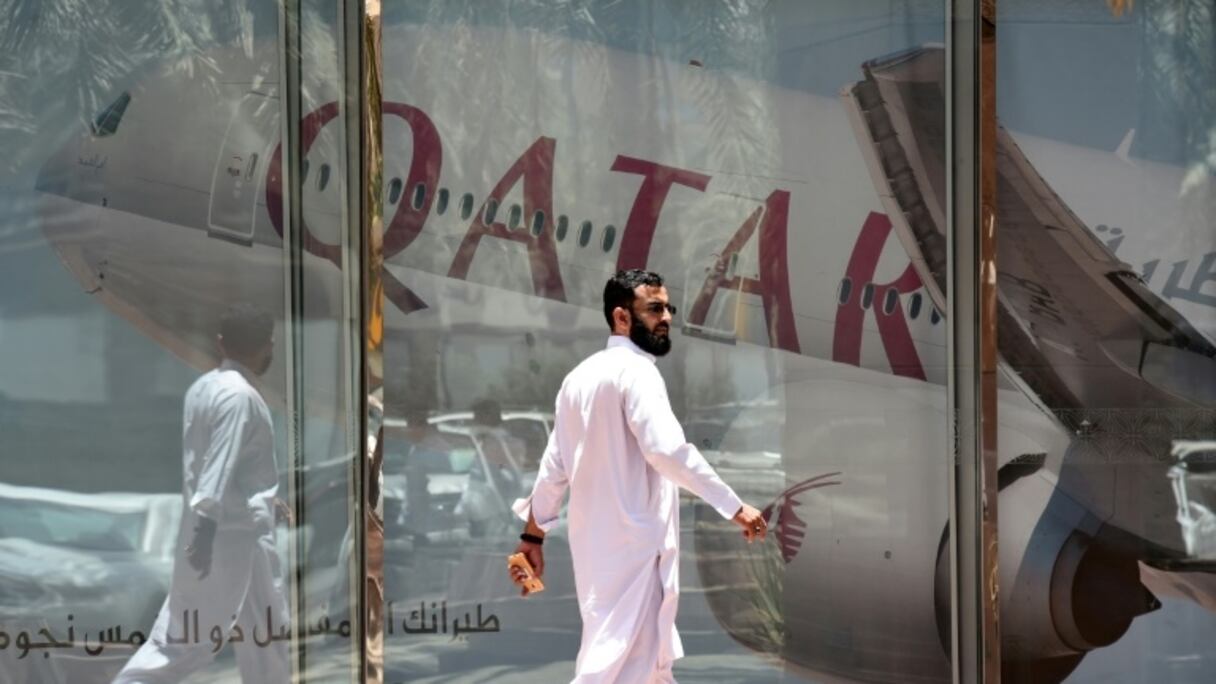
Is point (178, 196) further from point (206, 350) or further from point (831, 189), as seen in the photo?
point (831, 189)

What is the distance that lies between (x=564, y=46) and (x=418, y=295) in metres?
1.09

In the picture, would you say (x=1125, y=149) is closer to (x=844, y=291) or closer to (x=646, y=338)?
(x=844, y=291)

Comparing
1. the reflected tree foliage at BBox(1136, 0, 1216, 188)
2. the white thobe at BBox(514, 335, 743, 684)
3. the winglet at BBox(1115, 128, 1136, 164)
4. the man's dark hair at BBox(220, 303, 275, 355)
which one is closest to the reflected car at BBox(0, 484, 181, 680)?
the man's dark hair at BBox(220, 303, 275, 355)

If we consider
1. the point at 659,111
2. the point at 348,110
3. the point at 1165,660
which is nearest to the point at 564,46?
the point at 659,111

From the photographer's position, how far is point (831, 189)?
6836 mm

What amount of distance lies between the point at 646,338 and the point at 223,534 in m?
1.76

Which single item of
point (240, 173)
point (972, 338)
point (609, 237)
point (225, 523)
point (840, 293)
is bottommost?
point (225, 523)

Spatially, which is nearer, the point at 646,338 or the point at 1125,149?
the point at 646,338

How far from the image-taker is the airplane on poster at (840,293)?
6688 mm

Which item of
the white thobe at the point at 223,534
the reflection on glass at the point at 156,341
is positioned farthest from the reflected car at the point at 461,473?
the white thobe at the point at 223,534

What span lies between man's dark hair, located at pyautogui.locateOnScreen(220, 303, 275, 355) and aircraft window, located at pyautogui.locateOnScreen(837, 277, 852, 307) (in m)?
2.15

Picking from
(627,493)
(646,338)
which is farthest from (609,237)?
(627,493)

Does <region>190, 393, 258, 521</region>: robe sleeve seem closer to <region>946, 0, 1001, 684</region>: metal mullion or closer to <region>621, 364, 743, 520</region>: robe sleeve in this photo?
<region>621, 364, 743, 520</region>: robe sleeve

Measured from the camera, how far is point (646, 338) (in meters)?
5.61
